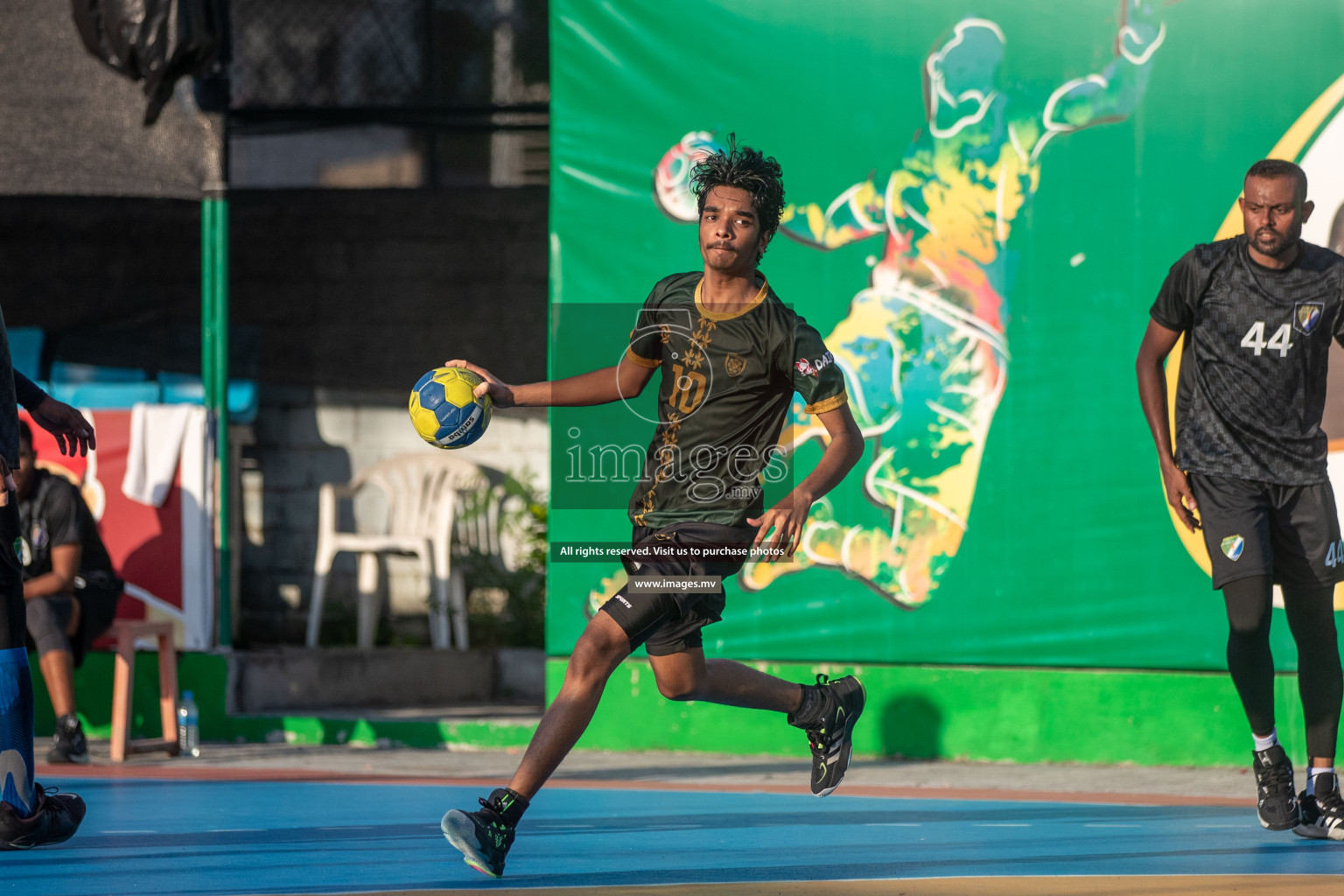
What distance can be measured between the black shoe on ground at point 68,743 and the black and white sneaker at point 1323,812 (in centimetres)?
543

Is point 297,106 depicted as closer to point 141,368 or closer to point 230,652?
point 141,368

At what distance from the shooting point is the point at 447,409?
187 inches

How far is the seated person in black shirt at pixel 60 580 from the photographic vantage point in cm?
764

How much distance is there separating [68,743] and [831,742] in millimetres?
4074

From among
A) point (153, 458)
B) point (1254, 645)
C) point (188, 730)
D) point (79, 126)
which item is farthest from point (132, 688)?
point (1254, 645)

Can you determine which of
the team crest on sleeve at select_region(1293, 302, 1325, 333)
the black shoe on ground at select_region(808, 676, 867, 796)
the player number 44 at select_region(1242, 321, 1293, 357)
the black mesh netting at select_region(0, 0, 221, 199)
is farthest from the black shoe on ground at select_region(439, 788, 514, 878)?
the black mesh netting at select_region(0, 0, 221, 199)

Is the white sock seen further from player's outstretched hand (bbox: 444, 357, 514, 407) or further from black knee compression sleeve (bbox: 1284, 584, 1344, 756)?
player's outstretched hand (bbox: 444, 357, 514, 407)

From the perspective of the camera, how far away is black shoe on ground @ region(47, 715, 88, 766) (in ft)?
24.4

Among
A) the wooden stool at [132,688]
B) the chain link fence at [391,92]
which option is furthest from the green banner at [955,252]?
the chain link fence at [391,92]

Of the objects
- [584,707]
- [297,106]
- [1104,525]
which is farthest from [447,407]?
[297,106]

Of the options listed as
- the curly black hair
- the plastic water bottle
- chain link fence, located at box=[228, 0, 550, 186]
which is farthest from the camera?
chain link fence, located at box=[228, 0, 550, 186]

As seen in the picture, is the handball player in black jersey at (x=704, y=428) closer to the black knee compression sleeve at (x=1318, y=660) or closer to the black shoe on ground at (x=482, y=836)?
the black shoe on ground at (x=482, y=836)

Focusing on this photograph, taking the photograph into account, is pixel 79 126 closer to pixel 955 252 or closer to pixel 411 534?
pixel 411 534

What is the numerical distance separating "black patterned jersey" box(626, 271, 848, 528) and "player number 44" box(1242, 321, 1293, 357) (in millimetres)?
1774
